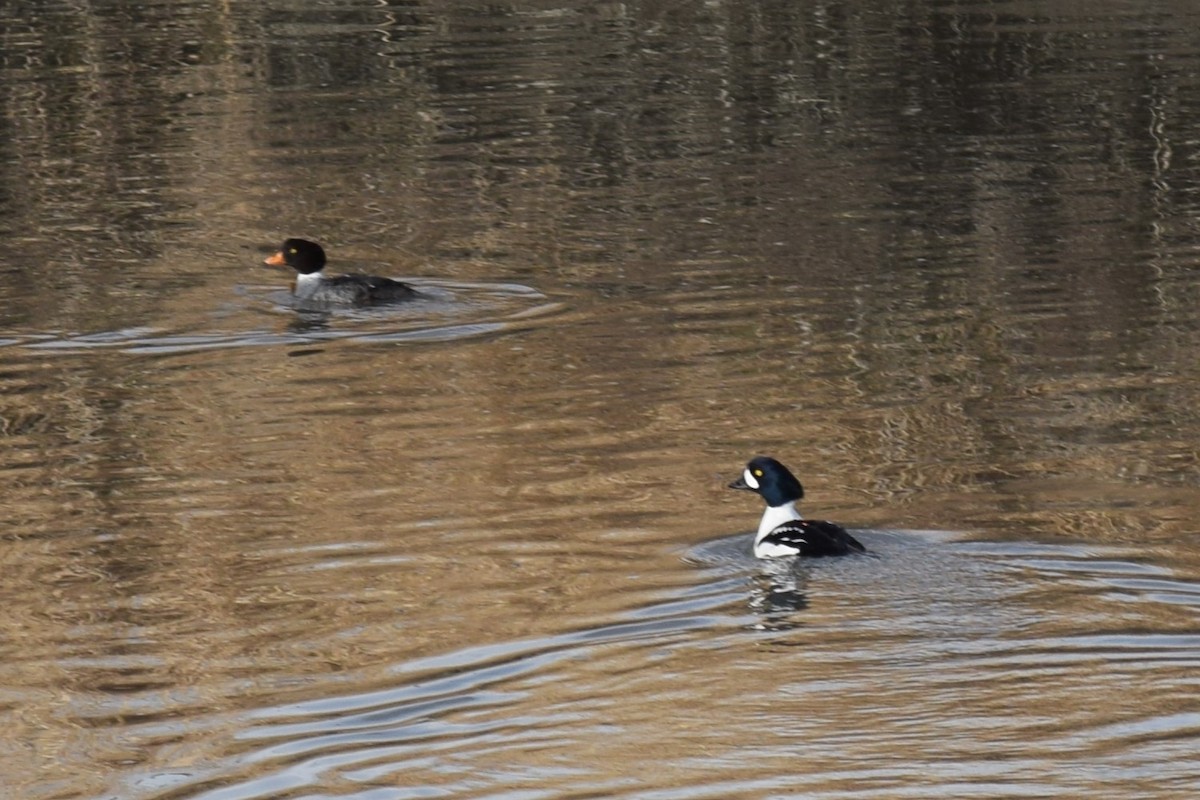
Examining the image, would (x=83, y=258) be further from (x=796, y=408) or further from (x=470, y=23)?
(x=470, y=23)

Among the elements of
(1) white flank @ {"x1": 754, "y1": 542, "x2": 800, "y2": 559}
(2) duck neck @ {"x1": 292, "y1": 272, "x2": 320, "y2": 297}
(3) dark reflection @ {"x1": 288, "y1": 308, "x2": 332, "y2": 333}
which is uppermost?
(2) duck neck @ {"x1": 292, "y1": 272, "x2": 320, "y2": 297}

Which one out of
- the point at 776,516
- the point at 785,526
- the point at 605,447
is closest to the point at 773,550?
the point at 785,526

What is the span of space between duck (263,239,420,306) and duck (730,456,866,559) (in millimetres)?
5751

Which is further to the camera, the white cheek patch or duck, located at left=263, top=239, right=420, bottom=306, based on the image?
duck, located at left=263, top=239, right=420, bottom=306

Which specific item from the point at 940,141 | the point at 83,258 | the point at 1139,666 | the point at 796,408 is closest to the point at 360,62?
the point at 940,141

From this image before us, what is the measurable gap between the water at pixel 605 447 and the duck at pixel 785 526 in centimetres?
10

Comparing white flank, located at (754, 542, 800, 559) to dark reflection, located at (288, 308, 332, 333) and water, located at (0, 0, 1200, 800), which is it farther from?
dark reflection, located at (288, 308, 332, 333)

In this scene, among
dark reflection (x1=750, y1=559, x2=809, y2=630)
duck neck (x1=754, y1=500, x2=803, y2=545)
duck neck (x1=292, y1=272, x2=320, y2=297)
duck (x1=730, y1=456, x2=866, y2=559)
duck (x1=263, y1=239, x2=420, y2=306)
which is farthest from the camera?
duck neck (x1=292, y1=272, x2=320, y2=297)

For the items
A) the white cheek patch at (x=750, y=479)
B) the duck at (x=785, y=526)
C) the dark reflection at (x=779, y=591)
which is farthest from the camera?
the white cheek patch at (x=750, y=479)

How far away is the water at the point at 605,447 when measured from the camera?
8.37 meters

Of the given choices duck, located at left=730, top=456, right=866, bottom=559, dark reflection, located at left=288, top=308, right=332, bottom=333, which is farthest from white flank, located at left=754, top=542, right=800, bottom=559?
dark reflection, located at left=288, top=308, right=332, bottom=333

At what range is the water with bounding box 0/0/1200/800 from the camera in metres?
8.37

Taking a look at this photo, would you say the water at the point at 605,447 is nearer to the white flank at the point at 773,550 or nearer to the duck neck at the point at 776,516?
the white flank at the point at 773,550

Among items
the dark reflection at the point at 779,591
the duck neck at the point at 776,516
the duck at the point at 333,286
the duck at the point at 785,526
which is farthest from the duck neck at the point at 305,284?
the dark reflection at the point at 779,591
